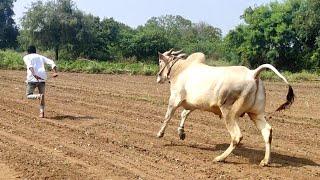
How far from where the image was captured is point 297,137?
11.6 metres

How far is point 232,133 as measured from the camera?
9.00 metres

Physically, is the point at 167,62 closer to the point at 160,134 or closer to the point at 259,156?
the point at 160,134

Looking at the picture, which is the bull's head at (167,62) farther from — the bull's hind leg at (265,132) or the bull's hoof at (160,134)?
the bull's hind leg at (265,132)

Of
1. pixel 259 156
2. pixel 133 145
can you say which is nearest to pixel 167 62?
pixel 133 145

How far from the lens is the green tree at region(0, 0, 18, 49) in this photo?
7006cm

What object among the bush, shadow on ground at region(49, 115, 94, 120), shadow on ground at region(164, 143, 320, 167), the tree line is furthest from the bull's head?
the tree line

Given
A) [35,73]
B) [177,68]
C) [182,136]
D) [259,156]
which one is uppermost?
[177,68]

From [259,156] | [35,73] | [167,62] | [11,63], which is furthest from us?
[11,63]

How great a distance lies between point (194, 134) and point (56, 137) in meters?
2.93

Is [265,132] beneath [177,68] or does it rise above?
beneath

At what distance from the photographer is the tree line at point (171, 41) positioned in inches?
1854

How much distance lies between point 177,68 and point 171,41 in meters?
51.2

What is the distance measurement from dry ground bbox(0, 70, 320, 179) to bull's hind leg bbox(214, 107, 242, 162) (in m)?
0.17

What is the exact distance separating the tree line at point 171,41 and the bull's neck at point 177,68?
117 ft
